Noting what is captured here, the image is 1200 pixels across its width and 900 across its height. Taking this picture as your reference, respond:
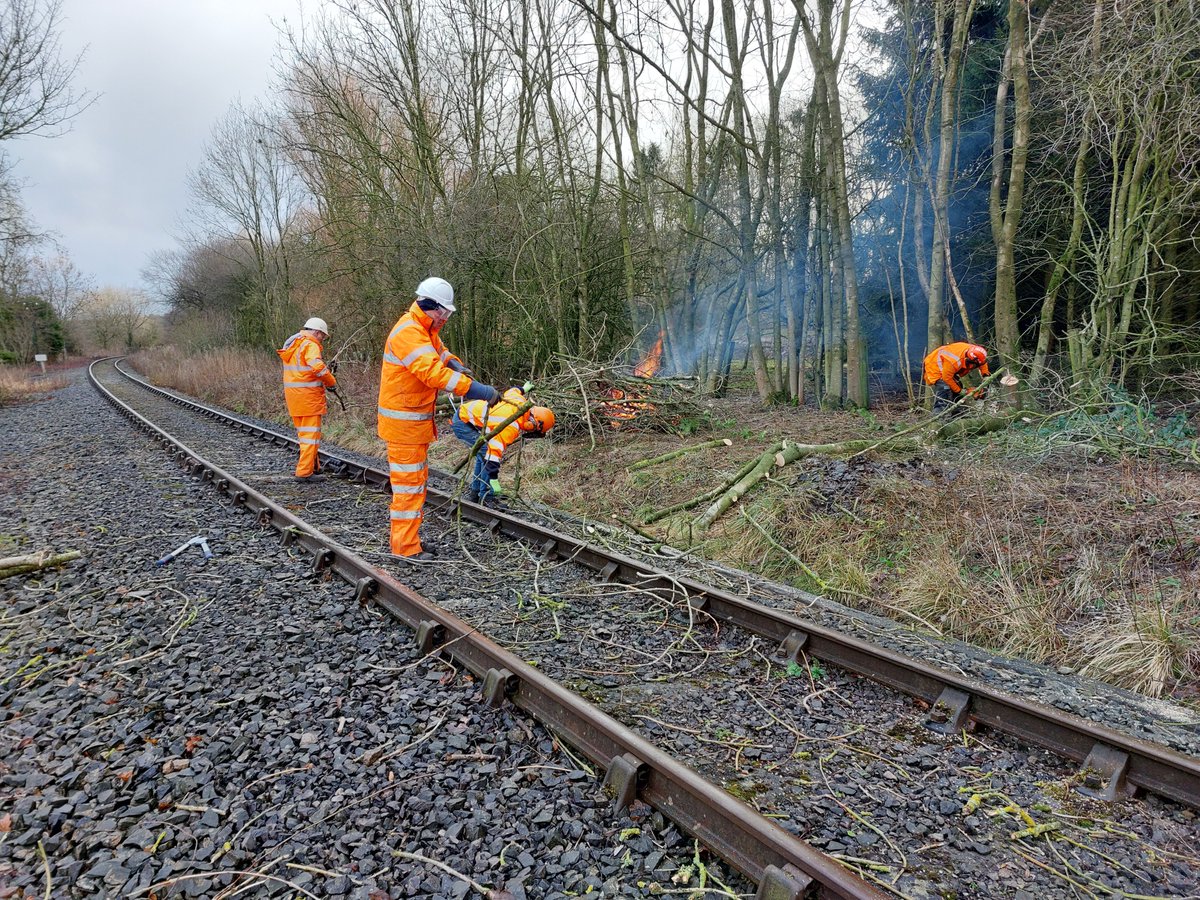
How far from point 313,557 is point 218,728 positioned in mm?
2487

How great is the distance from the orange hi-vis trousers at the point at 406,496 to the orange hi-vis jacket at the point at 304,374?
12.1 feet

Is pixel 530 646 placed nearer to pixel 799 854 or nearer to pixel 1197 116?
pixel 799 854

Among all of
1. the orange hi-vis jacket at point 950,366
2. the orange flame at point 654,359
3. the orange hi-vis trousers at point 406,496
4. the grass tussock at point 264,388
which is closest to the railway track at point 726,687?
the orange hi-vis trousers at point 406,496

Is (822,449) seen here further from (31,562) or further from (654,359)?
(654,359)

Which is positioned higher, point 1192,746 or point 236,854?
point 236,854

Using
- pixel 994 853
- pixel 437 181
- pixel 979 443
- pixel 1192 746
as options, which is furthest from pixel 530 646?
pixel 437 181

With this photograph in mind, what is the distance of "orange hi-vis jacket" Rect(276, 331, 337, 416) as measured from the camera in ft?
28.8

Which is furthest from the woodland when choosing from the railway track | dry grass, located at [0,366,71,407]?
dry grass, located at [0,366,71,407]

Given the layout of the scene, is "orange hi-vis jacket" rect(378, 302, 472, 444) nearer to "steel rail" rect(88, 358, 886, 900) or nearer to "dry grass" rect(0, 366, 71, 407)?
"steel rail" rect(88, 358, 886, 900)

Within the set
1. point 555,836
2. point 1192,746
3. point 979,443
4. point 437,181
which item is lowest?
point 1192,746

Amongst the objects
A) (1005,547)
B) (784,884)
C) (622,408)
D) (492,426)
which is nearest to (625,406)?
(622,408)

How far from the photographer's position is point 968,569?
5.14 metres

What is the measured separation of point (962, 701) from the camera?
3340mm

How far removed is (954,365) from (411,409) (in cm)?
818
